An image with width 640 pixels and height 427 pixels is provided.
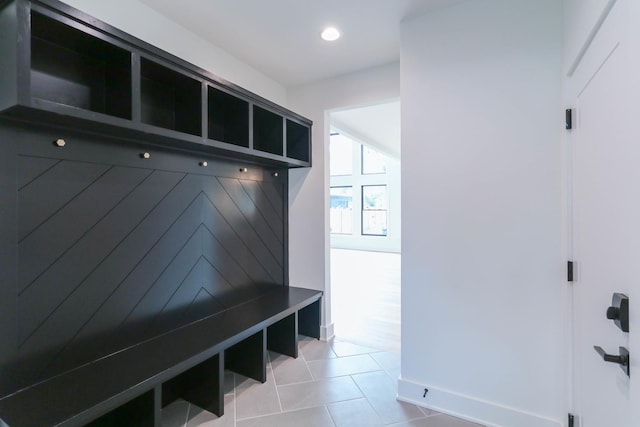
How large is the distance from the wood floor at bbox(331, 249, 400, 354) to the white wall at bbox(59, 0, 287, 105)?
2905 millimetres

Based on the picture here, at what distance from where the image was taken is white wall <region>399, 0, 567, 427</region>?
183cm

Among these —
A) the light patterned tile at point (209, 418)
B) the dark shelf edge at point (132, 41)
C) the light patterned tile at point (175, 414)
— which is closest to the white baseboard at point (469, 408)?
the light patterned tile at point (209, 418)

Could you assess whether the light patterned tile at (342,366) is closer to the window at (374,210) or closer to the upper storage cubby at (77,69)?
the upper storage cubby at (77,69)

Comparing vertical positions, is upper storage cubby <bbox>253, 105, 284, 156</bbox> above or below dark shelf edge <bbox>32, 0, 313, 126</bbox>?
below

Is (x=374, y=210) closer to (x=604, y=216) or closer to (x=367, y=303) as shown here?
(x=367, y=303)

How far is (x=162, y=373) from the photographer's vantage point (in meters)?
1.61

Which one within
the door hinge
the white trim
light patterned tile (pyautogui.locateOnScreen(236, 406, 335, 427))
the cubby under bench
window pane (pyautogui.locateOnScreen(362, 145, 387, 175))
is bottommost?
light patterned tile (pyautogui.locateOnScreen(236, 406, 335, 427))

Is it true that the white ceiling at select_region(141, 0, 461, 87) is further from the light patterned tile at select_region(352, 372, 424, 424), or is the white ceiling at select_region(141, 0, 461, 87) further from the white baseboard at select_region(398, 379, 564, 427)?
the light patterned tile at select_region(352, 372, 424, 424)

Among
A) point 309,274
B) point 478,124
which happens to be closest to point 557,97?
point 478,124

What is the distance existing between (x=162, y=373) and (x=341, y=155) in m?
9.95

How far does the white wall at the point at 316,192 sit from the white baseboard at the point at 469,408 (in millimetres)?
1243

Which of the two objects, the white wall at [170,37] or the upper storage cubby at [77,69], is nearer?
the upper storage cubby at [77,69]

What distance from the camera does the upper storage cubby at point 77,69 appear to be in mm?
1525

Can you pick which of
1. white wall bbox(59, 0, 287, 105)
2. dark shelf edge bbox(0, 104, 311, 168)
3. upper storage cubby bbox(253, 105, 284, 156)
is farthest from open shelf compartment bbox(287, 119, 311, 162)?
dark shelf edge bbox(0, 104, 311, 168)
